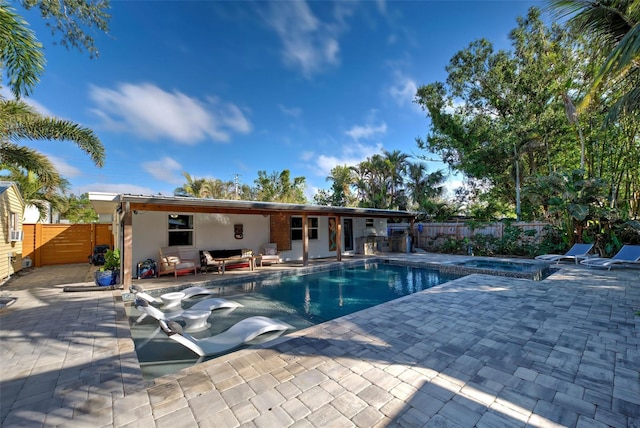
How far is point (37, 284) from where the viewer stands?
7566 millimetres

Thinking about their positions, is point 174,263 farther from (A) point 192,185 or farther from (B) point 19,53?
(A) point 192,185

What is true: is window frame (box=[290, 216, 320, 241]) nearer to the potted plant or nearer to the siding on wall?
the siding on wall

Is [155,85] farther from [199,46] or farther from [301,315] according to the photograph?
[301,315]

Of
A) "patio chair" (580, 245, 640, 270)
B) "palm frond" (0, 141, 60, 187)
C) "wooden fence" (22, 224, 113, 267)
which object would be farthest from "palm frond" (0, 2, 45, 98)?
"patio chair" (580, 245, 640, 270)

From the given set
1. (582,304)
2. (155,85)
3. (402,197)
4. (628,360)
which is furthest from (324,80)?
(628,360)

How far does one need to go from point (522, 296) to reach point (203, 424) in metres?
6.42

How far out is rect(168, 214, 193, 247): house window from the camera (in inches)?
363

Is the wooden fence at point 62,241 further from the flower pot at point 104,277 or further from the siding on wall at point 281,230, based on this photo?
the siding on wall at point 281,230

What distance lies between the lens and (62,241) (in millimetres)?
11766

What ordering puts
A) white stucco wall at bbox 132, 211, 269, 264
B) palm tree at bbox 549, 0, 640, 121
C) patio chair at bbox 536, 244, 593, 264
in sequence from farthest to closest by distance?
patio chair at bbox 536, 244, 593, 264
white stucco wall at bbox 132, 211, 269, 264
palm tree at bbox 549, 0, 640, 121

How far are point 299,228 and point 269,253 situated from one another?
2.12 m

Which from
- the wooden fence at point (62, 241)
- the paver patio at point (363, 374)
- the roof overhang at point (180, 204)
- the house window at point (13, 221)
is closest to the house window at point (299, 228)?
the roof overhang at point (180, 204)

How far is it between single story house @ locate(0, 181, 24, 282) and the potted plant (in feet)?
11.3

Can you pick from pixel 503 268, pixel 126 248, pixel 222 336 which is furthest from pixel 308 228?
pixel 222 336
